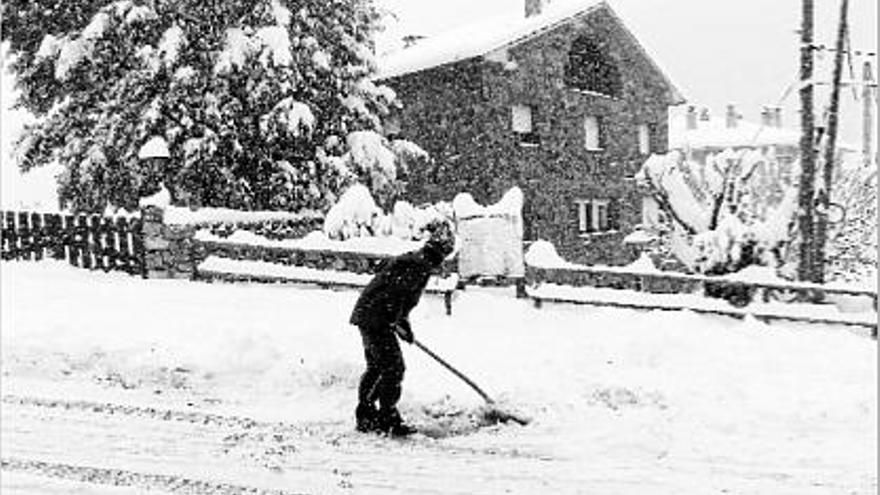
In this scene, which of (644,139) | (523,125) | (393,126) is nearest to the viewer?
(523,125)

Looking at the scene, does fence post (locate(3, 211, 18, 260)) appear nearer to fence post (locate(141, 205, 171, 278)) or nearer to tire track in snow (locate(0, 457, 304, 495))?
fence post (locate(141, 205, 171, 278))

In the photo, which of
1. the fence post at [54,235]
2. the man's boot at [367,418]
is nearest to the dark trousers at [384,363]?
the man's boot at [367,418]

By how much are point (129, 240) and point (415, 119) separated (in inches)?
569

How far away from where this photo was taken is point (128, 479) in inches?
256

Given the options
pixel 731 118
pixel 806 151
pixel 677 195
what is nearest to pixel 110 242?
pixel 677 195

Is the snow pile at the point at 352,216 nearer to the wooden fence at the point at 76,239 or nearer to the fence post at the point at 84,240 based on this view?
the wooden fence at the point at 76,239

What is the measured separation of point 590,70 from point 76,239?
63.4 ft

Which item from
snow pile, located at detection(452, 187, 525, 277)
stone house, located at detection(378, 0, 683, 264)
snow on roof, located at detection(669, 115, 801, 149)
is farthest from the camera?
snow on roof, located at detection(669, 115, 801, 149)

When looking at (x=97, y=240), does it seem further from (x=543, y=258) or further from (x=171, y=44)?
(x=543, y=258)

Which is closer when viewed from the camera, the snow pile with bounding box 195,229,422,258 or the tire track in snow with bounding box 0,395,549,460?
the tire track in snow with bounding box 0,395,549,460

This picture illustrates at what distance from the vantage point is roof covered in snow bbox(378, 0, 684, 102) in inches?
1072

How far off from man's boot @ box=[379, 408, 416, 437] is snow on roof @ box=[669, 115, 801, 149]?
5006 cm

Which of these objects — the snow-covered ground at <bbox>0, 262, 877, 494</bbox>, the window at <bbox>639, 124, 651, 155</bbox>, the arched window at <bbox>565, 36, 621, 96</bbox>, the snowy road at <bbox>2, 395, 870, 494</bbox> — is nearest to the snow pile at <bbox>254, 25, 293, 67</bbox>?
the snow-covered ground at <bbox>0, 262, 877, 494</bbox>

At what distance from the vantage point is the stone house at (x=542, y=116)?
2767 centimetres
